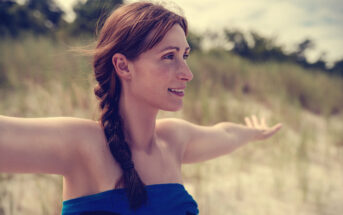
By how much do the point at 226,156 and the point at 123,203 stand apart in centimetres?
292

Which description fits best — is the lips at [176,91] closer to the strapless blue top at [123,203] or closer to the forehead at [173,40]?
the forehead at [173,40]

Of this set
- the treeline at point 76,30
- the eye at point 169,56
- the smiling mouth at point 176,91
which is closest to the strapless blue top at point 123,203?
the smiling mouth at point 176,91

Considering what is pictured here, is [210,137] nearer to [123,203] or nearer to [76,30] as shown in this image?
[123,203]

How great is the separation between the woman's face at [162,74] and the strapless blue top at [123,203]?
381 mm

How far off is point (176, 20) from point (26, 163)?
0.89 meters

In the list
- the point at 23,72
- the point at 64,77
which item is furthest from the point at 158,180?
the point at 23,72

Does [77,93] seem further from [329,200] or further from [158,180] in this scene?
[329,200]

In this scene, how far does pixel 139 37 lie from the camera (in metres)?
1.32

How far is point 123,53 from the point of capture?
1.36m

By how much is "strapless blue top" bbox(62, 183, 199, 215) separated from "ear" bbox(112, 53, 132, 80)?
Result: 1.67 ft

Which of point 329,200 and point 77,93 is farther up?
point 77,93

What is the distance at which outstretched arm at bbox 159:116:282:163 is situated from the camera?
178cm

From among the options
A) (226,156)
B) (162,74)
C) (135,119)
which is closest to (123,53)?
(162,74)

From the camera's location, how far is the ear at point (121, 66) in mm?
1354
